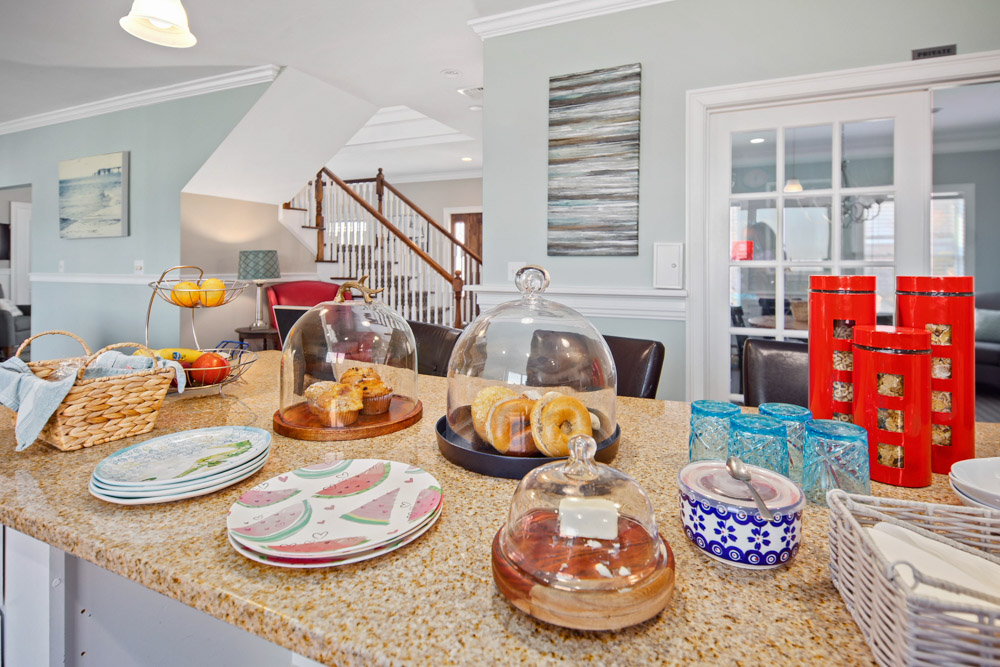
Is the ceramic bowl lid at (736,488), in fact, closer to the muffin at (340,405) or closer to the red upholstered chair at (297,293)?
the muffin at (340,405)

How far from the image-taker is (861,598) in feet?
1.49

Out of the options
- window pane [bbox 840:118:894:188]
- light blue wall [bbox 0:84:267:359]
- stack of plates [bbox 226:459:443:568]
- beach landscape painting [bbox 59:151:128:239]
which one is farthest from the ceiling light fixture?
beach landscape painting [bbox 59:151:128:239]

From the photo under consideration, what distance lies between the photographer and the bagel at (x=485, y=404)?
2.75ft

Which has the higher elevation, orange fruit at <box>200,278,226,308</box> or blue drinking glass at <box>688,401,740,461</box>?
orange fruit at <box>200,278,226,308</box>

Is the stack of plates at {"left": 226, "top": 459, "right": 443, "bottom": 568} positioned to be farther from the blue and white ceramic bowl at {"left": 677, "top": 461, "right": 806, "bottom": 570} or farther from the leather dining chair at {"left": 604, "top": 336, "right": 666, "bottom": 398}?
the leather dining chair at {"left": 604, "top": 336, "right": 666, "bottom": 398}

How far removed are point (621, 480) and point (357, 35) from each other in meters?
3.33

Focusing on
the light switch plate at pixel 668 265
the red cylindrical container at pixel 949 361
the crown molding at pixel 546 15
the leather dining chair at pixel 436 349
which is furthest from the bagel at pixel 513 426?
the crown molding at pixel 546 15

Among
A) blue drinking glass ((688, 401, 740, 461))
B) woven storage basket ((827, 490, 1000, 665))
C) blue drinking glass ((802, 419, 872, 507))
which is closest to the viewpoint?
woven storage basket ((827, 490, 1000, 665))

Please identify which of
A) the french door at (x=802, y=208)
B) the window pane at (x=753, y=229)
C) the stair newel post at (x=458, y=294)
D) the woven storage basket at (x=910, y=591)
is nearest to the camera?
the woven storage basket at (x=910, y=591)

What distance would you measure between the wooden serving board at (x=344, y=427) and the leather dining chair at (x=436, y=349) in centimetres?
67

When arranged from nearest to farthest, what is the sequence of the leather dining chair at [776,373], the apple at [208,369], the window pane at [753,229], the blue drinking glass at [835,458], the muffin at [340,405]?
the blue drinking glass at [835,458], the muffin at [340,405], the apple at [208,369], the leather dining chair at [776,373], the window pane at [753,229]

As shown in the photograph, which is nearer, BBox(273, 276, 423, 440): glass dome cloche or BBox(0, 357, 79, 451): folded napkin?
BBox(0, 357, 79, 451): folded napkin

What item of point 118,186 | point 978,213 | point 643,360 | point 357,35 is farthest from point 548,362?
point 978,213

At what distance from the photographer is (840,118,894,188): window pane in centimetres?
237
